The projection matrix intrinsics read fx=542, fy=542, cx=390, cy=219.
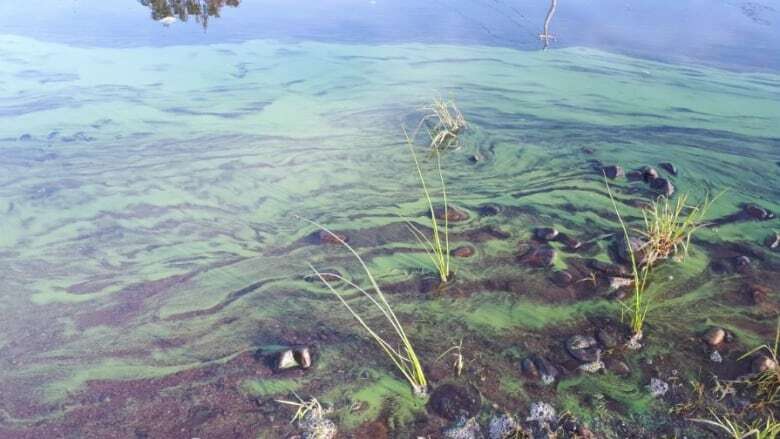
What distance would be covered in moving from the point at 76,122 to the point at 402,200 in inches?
85.6

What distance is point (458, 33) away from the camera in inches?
200

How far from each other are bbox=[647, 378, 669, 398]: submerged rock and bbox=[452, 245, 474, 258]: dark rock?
778 millimetres

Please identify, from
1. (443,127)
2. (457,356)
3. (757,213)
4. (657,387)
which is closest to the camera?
(657,387)

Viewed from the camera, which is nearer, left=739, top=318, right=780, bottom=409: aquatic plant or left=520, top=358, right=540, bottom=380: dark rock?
left=739, top=318, right=780, bottom=409: aquatic plant

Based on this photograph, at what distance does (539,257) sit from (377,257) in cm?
61

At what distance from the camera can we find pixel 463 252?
208 centimetres

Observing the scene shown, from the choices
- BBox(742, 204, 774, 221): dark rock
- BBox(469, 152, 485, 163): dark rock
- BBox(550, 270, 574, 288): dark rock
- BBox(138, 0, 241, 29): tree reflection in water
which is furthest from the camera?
BBox(138, 0, 241, 29): tree reflection in water

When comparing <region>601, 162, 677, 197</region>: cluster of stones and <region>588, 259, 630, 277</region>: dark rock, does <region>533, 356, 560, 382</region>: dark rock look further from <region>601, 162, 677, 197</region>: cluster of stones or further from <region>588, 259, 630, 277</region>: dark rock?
<region>601, 162, 677, 197</region>: cluster of stones

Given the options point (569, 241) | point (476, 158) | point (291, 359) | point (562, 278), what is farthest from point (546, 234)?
point (291, 359)

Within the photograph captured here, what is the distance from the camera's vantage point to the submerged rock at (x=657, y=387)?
1.45 metres

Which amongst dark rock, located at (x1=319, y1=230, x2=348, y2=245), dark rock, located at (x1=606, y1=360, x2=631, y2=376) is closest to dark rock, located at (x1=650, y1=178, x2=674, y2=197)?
dark rock, located at (x1=606, y1=360, x2=631, y2=376)

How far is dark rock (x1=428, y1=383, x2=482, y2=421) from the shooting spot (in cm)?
139

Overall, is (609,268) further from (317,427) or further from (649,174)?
(317,427)

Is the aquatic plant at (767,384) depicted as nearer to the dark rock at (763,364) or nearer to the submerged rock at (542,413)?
the dark rock at (763,364)
